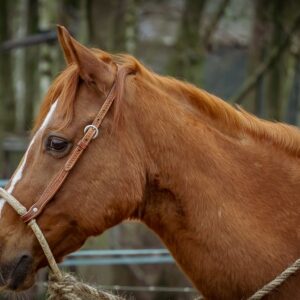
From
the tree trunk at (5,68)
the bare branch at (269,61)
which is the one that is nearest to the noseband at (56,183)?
the bare branch at (269,61)

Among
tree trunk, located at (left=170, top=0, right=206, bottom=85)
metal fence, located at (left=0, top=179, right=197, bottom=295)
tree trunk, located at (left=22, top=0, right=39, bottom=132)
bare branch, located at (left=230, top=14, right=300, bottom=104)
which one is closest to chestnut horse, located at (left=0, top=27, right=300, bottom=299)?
metal fence, located at (left=0, top=179, right=197, bottom=295)

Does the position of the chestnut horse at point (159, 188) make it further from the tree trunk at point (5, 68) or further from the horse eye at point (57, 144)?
the tree trunk at point (5, 68)

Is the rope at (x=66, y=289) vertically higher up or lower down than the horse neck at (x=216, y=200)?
lower down

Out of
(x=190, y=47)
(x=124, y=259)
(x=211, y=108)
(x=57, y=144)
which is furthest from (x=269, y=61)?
(x=57, y=144)

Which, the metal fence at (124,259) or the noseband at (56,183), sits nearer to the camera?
the noseband at (56,183)

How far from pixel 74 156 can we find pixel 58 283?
531 millimetres

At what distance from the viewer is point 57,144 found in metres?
3.22

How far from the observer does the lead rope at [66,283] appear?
10.2 ft

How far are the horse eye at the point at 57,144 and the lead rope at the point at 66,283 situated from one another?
25cm

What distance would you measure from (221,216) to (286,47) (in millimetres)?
7546

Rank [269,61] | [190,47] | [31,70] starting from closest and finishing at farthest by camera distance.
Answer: [190,47] → [269,61] → [31,70]

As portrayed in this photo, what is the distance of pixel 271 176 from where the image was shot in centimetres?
330

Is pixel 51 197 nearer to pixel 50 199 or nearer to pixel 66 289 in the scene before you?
pixel 50 199

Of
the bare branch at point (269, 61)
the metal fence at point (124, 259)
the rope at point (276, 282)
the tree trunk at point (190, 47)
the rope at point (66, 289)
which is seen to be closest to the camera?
the rope at point (276, 282)
